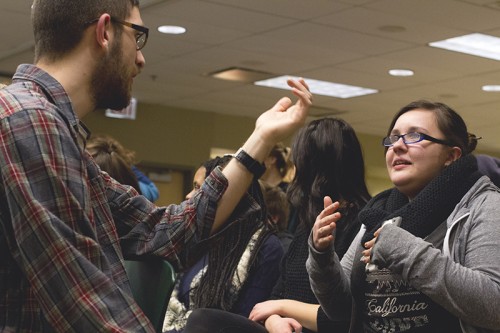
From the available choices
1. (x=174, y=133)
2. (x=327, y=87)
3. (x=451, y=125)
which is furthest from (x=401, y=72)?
(x=451, y=125)

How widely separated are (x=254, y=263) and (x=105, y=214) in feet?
5.60

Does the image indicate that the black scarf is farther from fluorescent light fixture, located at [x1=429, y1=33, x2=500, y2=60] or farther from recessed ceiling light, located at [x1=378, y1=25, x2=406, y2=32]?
fluorescent light fixture, located at [x1=429, y1=33, x2=500, y2=60]

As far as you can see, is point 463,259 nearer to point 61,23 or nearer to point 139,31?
point 139,31

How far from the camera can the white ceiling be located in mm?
7148

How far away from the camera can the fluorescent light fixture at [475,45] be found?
7895mm

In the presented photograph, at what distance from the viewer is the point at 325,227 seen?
255cm

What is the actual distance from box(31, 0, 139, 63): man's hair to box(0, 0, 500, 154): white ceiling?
5.21 m

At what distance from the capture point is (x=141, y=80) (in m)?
10.6

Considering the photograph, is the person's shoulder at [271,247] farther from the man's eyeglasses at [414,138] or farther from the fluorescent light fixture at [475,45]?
the fluorescent light fixture at [475,45]

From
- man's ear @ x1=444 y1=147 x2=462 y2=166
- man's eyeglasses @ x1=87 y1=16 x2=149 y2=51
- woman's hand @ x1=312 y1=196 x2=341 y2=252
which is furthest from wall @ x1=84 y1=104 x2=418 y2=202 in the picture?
man's eyeglasses @ x1=87 y1=16 x2=149 y2=51

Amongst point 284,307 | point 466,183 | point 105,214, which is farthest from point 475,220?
point 105,214

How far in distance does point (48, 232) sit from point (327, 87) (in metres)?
9.16

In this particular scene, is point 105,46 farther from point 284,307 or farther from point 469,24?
point 469,24

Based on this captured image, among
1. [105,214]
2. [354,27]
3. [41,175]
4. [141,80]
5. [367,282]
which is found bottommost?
[141,80]
